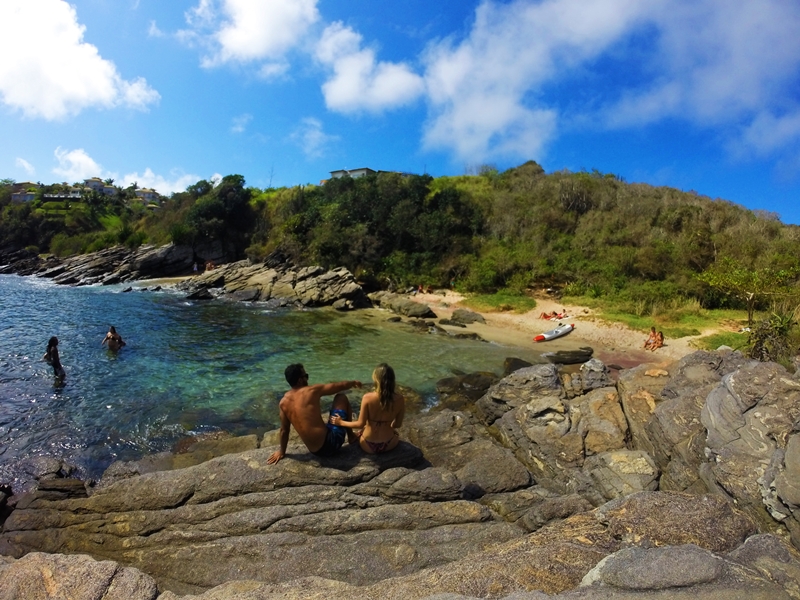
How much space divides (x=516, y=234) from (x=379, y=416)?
34.2 meters

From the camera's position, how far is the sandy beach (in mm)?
18469

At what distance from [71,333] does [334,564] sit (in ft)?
69.7

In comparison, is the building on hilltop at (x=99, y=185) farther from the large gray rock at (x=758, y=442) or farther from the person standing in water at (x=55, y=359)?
the large gray rock at (x=758, y=442)

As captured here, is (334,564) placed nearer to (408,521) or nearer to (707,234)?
(408,521)

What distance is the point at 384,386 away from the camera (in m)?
6.17

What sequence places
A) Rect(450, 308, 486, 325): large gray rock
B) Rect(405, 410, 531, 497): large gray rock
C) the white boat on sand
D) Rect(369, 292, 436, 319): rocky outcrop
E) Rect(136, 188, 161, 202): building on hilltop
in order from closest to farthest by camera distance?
Rect(405, 410, 531, 497): large gray rock
the white boat on sand
Rect(450, 308, 486, 325): large gray rock
Rect(369, 292, 436, 319): rocky outcrop
Rect(136, 188, 161, 202): building on hilltop

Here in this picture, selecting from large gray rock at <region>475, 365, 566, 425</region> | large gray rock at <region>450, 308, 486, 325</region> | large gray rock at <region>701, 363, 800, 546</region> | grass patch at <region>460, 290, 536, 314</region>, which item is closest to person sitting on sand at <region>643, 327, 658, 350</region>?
grass patch at <region>460, 290, 536, 314</region>

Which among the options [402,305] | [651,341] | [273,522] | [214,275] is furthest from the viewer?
[214,275]

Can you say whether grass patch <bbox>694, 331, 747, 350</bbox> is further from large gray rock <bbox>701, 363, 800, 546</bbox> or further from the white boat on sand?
large gray rock <bbox>701, 363, 800, 546</bbox>

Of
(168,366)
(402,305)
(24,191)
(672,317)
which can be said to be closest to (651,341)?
(672,317)

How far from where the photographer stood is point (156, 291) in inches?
1455

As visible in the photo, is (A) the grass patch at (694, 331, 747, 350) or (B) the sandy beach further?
(B) the sandy beach

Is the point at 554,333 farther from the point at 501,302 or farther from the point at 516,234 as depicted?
the point at 516,234

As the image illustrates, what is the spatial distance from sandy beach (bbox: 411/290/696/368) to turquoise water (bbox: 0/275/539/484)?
241 centimetres
